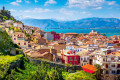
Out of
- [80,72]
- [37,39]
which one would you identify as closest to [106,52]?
[80,72]

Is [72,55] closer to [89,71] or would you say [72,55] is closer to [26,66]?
[89,71]

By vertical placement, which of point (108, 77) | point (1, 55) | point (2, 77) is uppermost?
point (1, 55)

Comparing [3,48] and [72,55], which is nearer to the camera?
[3,48]

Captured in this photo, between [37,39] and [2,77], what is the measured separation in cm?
3284

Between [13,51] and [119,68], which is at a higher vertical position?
[13,51]

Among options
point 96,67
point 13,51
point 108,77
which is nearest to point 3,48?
point 13,51

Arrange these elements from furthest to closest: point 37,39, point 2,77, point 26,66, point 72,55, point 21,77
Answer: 1. point 37,39
2. point 72,55
3. point 26,66
4. point 21,77
5. point 2,77

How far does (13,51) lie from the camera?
87.7ft

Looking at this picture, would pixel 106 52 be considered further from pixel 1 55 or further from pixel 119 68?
pixel 1 55

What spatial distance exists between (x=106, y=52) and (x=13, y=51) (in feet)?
51.4

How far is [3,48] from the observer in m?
26.2

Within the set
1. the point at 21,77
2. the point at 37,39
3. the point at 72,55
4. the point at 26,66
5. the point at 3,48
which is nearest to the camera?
the point at 21,77

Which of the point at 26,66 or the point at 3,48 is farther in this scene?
the point at 3,48

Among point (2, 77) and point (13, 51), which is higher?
point (13, 51)
